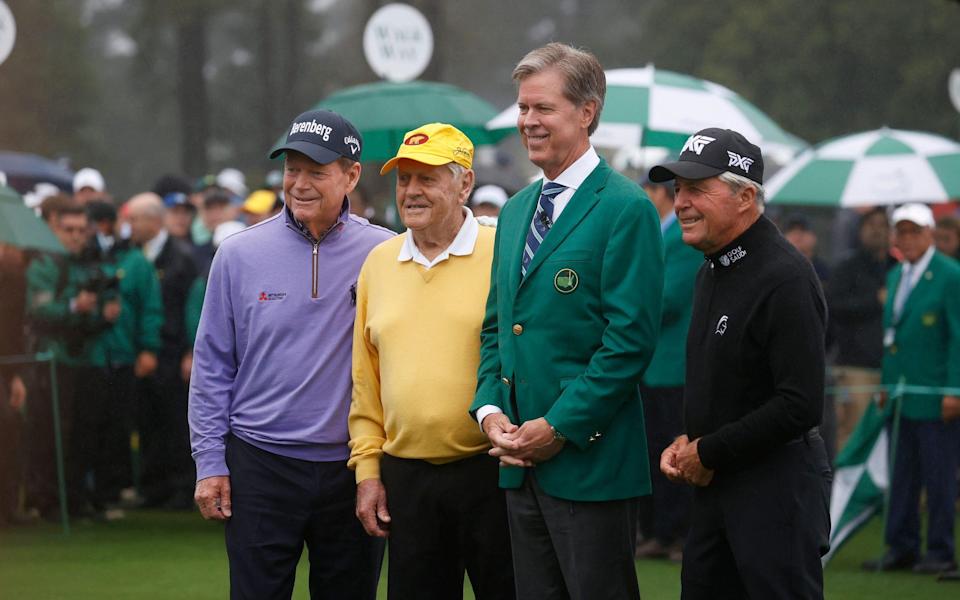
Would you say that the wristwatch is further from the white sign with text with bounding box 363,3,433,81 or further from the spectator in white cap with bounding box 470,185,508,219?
the white sign with text with bounding box 363,3,433,81

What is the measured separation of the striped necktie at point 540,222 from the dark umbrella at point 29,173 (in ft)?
40.3

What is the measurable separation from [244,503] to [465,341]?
0.96 metres

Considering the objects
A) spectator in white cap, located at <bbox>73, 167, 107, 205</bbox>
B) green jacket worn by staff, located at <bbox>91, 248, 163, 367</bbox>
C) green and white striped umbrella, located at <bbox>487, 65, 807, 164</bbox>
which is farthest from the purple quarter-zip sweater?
spectator in white cap, located at <bbox>73, 167, 107, 205</bbox>

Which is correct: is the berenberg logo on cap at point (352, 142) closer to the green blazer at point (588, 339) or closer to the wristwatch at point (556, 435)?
the green blazer at point (588, 339)

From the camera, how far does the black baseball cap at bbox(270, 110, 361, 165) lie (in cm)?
510

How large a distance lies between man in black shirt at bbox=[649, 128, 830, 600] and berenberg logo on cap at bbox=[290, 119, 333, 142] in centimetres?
117

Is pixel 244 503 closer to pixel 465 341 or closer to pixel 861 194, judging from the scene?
pixel 465 341

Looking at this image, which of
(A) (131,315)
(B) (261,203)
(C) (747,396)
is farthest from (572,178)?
(B) (261,203)

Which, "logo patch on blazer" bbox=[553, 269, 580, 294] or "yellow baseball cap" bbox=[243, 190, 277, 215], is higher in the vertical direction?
"yellow baseball cap" bbox=[243, 190, 277, 215]

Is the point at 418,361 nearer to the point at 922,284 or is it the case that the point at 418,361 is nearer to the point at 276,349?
the point at 276,349

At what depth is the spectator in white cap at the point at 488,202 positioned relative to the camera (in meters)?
10.6

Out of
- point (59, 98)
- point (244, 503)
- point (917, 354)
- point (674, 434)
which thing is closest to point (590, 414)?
point (244, 503)

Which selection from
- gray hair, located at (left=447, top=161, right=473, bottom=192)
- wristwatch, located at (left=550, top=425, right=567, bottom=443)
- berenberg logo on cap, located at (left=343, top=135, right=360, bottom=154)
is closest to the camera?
wristwatch, located at (left=550, top=425, right=567, bottom=443)

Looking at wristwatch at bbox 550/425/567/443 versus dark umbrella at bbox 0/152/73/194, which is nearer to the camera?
wristwatch at bbox 550/425/567/443
